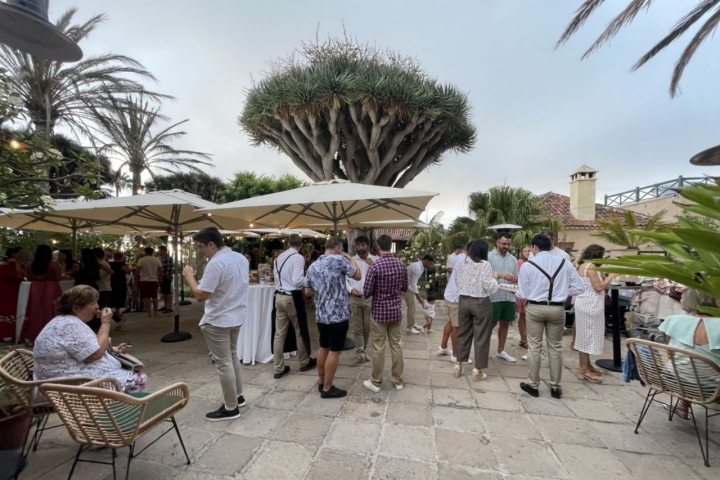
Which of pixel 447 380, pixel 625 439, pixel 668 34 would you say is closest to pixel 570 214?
pixel 668 34

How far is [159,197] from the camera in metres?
5.26

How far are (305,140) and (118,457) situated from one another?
35.6 feet

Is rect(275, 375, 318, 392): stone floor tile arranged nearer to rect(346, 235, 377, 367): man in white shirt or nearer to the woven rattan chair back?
rect(346, 235, 377, 367): man in white shirt

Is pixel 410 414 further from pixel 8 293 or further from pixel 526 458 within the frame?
pixel 8 293

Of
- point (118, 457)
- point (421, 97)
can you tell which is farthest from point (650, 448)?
point (421, 97)

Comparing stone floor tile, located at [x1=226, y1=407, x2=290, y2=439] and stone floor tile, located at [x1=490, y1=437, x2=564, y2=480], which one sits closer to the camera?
stone floor tile, located at [x1=490, y1=437, x2=564, y2=480]

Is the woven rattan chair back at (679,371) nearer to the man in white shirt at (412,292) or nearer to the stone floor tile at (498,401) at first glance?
the stone floor tile at (498,401)

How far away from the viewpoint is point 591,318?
3.99 meters

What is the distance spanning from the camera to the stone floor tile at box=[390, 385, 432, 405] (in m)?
3.45

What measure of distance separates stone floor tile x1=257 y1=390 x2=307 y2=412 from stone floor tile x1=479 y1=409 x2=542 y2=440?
6.40 ft

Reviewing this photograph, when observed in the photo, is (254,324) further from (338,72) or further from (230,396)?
(338,72)

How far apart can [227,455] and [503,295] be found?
410cm

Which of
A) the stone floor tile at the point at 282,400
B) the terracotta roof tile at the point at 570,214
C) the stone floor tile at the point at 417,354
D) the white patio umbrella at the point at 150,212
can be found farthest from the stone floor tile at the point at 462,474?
the terracotta roof tile at the point at 570,214

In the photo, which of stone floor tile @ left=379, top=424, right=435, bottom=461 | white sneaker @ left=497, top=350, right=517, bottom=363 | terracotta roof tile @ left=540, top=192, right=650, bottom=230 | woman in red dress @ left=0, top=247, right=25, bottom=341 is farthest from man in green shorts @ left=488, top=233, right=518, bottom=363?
terracotta roof tile @ left=540, top=192, right=650, bottom=230
